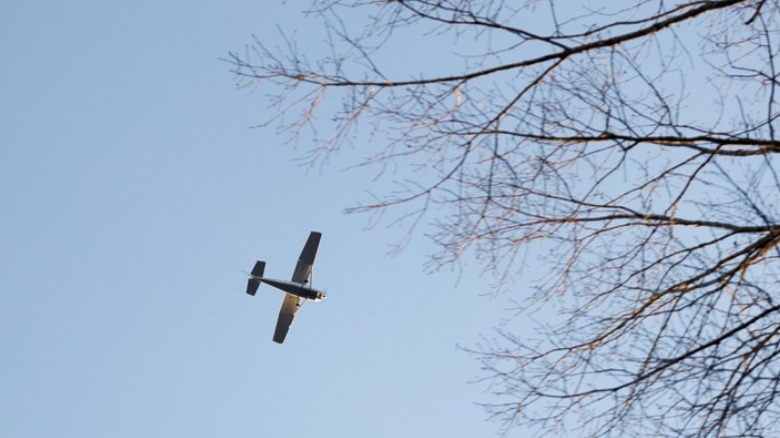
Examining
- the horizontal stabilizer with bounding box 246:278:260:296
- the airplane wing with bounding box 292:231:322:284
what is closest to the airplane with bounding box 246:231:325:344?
the airplane wing with bounding box 292:231:322:284

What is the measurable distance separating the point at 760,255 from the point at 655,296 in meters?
0.49

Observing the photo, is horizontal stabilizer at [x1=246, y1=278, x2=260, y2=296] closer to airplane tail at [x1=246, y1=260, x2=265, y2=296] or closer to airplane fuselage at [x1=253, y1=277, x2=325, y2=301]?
airplane tail at [x1=246, y1=260, x2=265, y2=296]

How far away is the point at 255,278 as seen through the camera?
2834 centimetres

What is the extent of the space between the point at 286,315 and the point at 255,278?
1904 mm

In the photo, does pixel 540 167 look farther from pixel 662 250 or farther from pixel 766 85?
pixel 766 85

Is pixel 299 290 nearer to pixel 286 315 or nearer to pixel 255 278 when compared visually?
pixel 255 278

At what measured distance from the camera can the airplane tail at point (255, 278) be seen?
28828 millimetres

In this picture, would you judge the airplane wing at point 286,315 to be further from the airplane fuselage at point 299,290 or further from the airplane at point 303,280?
the airplane fuselage at point 299,290

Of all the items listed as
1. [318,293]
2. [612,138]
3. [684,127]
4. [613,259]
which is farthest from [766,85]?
[318,293]

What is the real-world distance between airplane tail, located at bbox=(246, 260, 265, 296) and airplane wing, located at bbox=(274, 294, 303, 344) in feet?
3.24

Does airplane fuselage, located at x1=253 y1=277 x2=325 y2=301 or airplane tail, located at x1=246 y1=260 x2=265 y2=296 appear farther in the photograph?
airplane tail, located at x1=246 y1=260 x2=265 y2=296

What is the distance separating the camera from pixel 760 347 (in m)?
4.25

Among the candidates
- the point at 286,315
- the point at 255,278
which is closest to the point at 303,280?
the point at 255,278

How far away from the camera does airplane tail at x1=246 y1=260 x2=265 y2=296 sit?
94.6 ft
